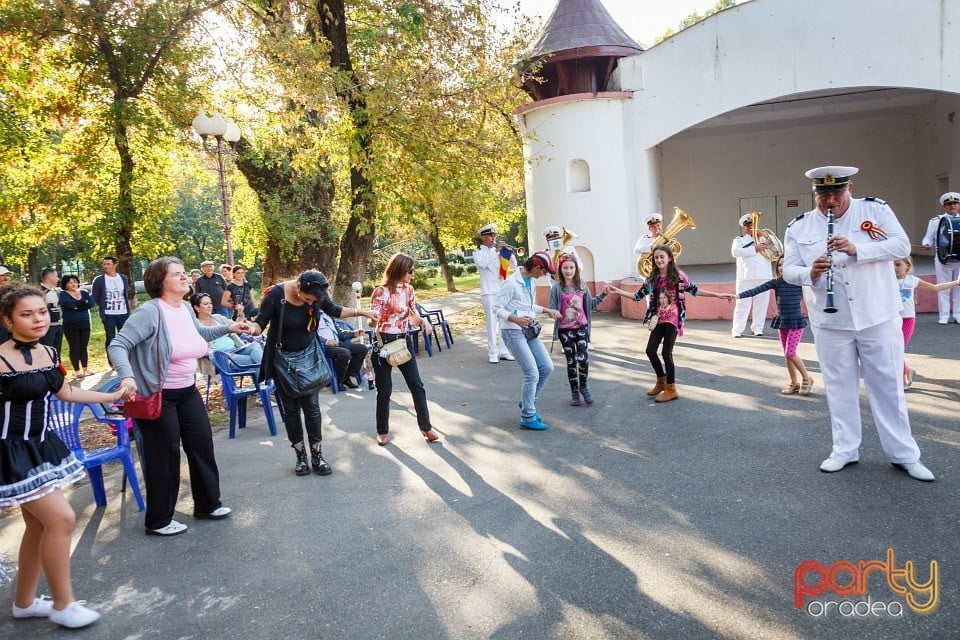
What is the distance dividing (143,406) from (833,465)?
4.79 m

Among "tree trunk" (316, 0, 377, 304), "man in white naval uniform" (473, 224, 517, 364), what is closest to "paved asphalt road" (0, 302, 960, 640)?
"man in white naval uniform" (473, 224, 517, 364)

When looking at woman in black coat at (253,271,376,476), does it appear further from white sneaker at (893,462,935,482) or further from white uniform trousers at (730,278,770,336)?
white uniform trousers at (730,278,770,336)

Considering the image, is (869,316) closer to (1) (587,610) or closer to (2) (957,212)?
(1) (587,610)

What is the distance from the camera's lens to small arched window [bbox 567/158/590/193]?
16609mm

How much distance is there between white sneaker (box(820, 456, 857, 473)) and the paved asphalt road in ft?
0.39

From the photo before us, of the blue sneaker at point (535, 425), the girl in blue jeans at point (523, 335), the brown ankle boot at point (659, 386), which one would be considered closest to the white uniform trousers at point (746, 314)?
the brown ankle boot at point (659, 386)

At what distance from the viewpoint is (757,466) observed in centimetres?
538

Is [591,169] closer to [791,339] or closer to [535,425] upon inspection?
[791,339]

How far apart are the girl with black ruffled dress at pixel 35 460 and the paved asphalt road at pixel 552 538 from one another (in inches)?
→ 7.1

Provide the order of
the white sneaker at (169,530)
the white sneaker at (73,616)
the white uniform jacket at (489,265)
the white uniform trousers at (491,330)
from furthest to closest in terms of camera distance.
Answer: the white uniform trousers at (491,330) < the white uniform jacket at (489,265) < the white sneaker at (169,530) < the white sneaker at (73,616)

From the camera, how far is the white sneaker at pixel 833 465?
508 centimetres

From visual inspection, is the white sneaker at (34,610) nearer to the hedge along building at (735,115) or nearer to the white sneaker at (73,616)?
the white sneaker at (73,616)
